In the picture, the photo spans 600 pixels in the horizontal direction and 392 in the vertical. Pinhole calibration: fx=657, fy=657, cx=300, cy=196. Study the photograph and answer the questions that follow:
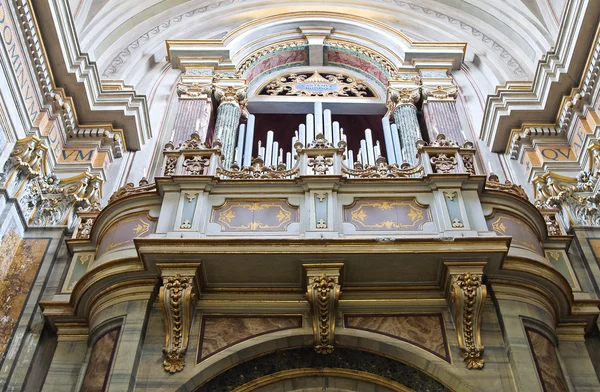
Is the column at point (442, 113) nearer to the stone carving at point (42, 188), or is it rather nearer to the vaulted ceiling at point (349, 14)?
the vaulted ceiling at point (349, 14)

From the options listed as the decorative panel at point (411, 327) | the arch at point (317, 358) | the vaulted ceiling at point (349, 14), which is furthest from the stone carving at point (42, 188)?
the decorative panel at point (411, 327)

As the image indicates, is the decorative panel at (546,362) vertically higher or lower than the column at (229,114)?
lower

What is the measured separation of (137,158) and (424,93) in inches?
228

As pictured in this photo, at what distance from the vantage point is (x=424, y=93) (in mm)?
13242

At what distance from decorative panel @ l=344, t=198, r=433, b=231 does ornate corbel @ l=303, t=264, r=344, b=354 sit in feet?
2.86

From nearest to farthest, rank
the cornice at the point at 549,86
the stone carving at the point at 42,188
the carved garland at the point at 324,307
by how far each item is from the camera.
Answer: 1. the carved garland at the point at 324,307
2. the stone carving at the point at 42,188
3. the cornice at the point at 549,86

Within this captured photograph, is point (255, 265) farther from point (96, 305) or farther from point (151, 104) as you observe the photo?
point (151, 104)

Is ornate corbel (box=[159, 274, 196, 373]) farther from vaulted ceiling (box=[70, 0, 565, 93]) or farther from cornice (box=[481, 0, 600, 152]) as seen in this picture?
vaulted ceiling (box=[70, 0, 565, 93])

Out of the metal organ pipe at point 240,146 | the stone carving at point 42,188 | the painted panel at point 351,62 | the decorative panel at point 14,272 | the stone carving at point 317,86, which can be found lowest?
the decorative panel at point 14,272

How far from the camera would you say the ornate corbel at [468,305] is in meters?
6.98

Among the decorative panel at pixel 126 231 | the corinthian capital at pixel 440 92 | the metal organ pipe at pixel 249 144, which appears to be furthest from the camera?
the corinthian capital at pixel 440 92

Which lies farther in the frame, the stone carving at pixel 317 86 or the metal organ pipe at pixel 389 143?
the stone carving at pixel 317 86

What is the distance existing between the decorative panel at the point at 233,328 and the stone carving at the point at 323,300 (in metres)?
0.28

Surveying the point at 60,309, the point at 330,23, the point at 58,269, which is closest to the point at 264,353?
the point at 60,309
